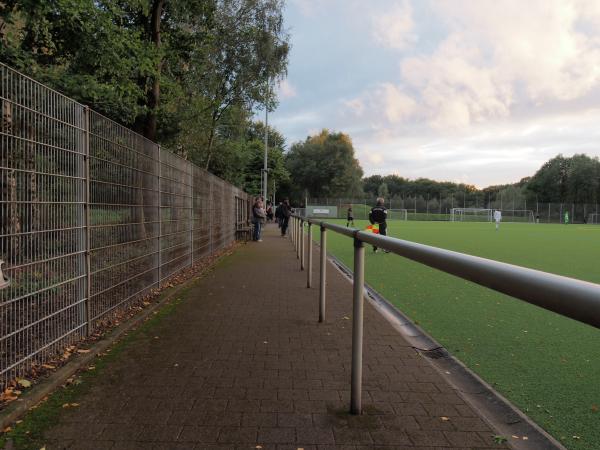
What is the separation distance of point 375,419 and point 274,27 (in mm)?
20701

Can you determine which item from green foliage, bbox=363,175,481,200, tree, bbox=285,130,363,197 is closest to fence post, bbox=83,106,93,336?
tree, bbox=285,130,363,197

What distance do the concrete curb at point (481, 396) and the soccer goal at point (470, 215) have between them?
220 feet

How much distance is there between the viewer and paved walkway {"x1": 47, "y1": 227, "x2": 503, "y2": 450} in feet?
9.59

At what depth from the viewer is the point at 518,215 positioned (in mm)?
72375

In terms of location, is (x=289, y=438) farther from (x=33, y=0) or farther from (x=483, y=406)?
(x=33, y=0)

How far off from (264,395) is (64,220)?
2.29 meters

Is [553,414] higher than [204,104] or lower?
lower

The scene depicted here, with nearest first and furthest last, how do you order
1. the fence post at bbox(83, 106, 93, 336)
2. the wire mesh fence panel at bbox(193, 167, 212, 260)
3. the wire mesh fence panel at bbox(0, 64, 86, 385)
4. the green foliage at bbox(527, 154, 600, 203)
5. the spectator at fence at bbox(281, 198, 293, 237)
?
1. the wire mesh fence panel at bbox(0, 64, 86, 385)
2. the fence post at bbox(83, 106, 93, 336)
3. the wire mesh fence panel at bbox(193, 167, 212, 260)
4. the spectator at fence at bbox(281, 198, 293, 237)
5. the green foliage at bbox(527, 154, 600, 203)

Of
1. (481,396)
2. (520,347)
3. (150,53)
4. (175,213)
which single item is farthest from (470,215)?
(481,396)

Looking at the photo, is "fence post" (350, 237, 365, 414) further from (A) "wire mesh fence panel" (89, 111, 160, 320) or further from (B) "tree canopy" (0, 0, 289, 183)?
(B) "tree canopy" (0, 0, 289, 183)

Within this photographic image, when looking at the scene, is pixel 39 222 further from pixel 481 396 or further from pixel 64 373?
pixel 481 396

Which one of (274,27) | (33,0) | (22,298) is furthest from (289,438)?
(274,27)

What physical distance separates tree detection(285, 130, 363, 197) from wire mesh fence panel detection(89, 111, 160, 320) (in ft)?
248

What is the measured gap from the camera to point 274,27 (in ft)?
70.1
